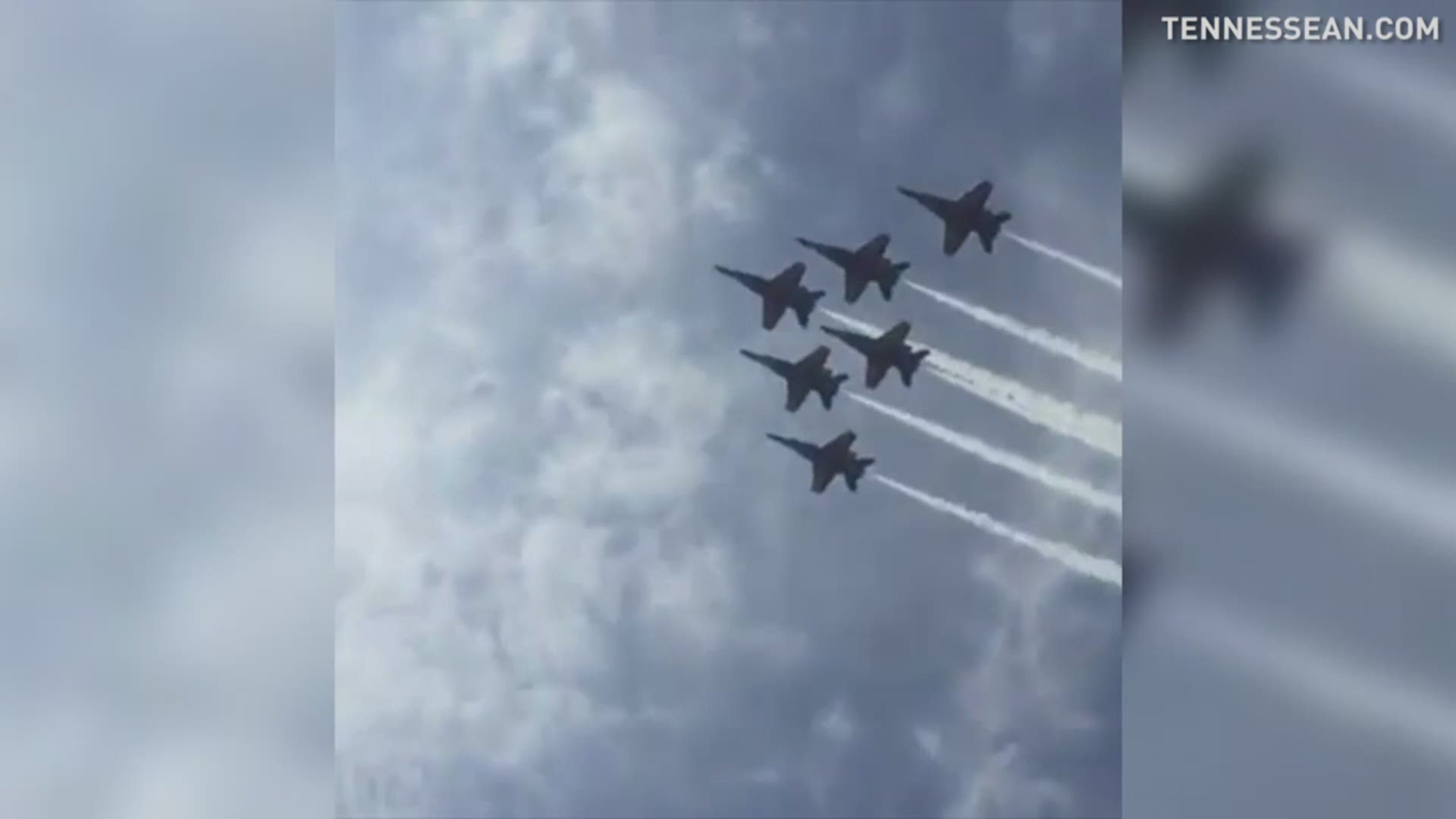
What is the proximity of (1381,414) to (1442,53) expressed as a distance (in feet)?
19.1

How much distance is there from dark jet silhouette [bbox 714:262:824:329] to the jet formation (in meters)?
0.02

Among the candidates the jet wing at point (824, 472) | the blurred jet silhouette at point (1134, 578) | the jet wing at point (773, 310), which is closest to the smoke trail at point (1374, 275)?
the blurred jet silhouette at point (1134, 578)

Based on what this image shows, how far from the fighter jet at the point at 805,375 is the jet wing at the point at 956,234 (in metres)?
4.76

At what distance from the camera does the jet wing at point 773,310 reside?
51062 millimetres

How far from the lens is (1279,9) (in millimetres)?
27828

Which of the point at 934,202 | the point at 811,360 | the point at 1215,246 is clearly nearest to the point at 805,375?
the point at 811,360

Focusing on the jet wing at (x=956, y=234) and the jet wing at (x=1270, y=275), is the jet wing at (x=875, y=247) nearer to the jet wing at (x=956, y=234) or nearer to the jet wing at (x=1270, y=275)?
the jet wing at (x=956, y=234)

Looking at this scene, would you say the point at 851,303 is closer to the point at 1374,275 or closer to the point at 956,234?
the point at 956,234

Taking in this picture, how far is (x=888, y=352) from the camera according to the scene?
51.9 metres

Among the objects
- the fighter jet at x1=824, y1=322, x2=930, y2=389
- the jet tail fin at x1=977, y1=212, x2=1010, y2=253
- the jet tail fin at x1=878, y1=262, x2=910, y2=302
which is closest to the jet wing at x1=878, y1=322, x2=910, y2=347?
the fighter jet at x1=824, y1=322, x2=930, y2=389

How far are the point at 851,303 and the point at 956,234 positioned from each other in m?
3.87

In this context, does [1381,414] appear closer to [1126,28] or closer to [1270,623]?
[1270,623]

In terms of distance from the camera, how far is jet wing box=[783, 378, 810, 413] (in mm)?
52125

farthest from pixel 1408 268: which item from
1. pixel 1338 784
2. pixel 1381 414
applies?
pixel 1338 784
